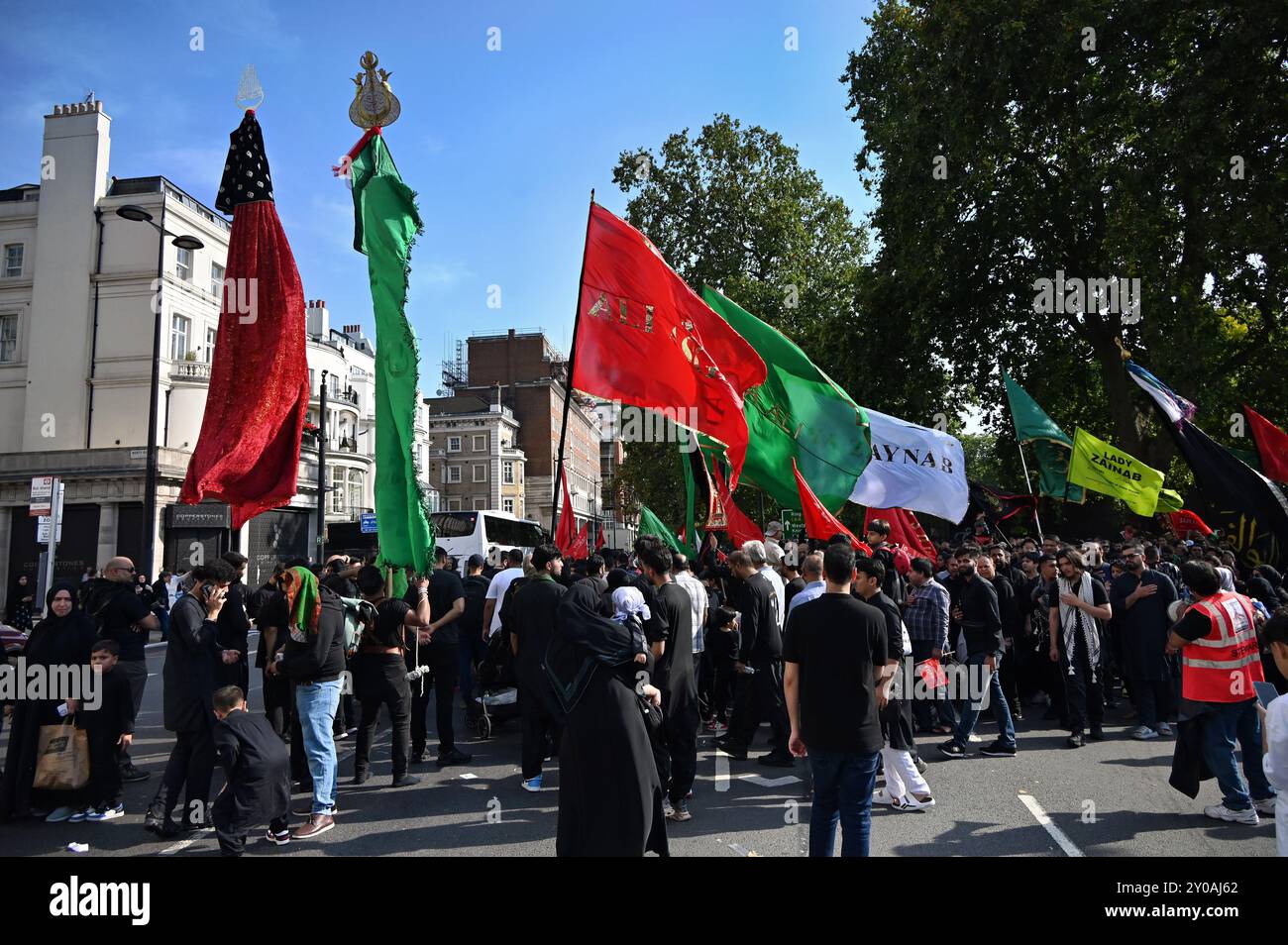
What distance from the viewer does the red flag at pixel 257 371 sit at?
18.3 feet

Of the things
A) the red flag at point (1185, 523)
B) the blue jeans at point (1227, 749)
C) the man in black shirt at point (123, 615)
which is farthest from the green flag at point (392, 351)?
the red flag at point (1185, 523)

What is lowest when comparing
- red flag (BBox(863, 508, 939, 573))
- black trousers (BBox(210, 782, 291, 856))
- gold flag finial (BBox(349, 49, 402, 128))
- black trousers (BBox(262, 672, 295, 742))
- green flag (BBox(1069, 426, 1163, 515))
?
black trousers (BBox(210, 782, 291, 856))

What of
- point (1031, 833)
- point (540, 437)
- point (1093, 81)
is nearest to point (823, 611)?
point (1031, 833)

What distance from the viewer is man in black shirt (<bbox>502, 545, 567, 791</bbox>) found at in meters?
6.20

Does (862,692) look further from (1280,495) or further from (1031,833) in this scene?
(1280,495)

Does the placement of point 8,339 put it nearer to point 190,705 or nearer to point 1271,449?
point 190,705

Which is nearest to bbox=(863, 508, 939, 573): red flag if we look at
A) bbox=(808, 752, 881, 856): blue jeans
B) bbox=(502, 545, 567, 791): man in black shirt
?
bbox=(502, 545, 567, 791): man in black shirt

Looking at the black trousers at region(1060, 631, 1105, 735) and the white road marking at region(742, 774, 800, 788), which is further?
the black trousers at region(1060, 631, 1105, 735)

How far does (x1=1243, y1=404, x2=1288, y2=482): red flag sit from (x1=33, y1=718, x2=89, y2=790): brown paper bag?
14.6 metres

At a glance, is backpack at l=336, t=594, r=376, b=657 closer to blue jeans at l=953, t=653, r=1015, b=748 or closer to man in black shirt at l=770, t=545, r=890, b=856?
man in black shirt at l=770, t=545, r=890, b=856

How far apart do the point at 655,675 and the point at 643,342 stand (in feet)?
9.06

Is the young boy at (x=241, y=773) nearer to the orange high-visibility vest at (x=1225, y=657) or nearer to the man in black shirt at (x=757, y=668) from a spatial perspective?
the man in black shirt at (x=757, y=668)

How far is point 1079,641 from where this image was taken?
8.20m

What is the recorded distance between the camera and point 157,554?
32344 mm
